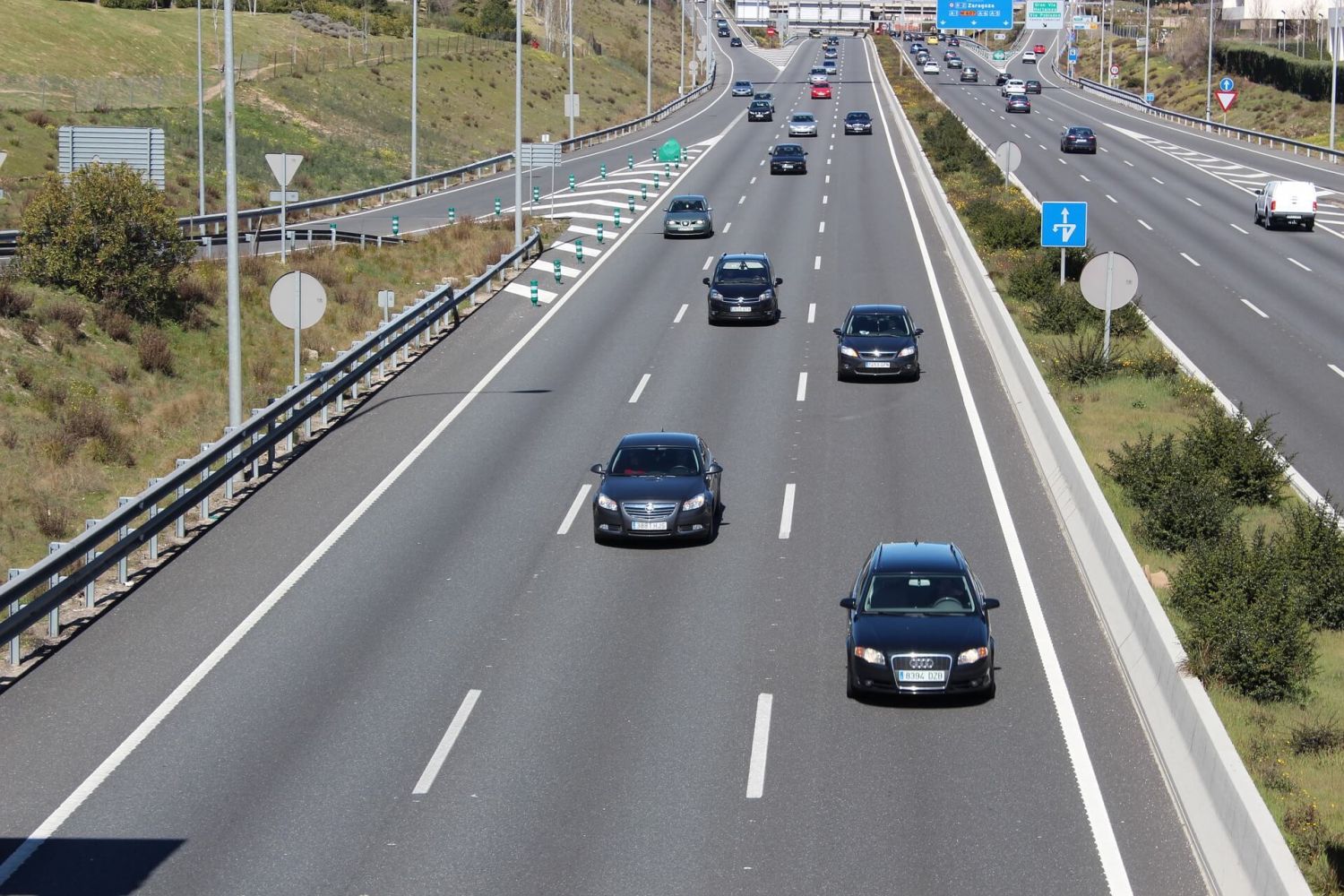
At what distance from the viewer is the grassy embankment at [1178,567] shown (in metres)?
13.1

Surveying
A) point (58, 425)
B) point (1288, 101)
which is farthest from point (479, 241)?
point (1288, 101)

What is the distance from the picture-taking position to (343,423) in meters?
30.3

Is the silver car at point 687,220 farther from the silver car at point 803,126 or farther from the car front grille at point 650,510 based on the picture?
the silver car at point 803,126

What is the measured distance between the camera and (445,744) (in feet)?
51.9

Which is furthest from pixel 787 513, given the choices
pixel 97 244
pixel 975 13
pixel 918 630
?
pixel 975 13

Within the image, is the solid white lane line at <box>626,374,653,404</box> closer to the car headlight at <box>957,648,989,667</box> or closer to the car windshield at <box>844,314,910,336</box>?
the car windshield at <box>844,314,910,336</box>

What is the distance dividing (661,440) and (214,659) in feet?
26.5

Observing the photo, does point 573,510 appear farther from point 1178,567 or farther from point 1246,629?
point 1246,629

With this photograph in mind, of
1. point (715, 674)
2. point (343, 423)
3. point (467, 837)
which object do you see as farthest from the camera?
point (343, 423)

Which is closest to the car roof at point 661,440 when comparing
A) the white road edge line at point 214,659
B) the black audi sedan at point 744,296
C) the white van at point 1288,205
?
the white road edge line at point 214,659

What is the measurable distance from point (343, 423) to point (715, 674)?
14.4m

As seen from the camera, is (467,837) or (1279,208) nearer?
(467,837)

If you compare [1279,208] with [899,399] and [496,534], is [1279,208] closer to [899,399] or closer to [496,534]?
[899,399]

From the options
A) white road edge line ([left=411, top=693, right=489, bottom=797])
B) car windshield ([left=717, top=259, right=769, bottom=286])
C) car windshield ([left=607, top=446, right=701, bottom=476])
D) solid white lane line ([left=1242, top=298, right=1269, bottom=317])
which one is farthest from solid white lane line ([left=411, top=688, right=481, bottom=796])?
solid white lane line ([left=1242, top=298, right=1269, bottom=317])
